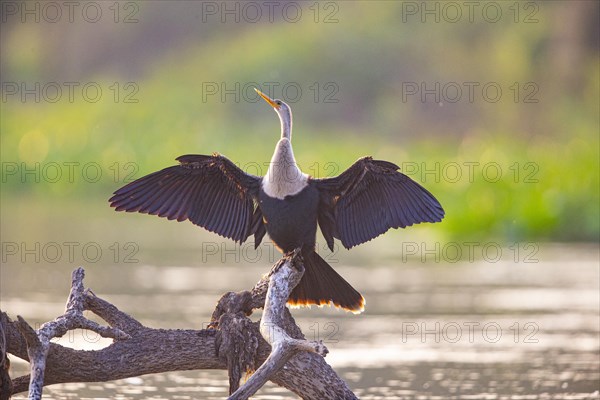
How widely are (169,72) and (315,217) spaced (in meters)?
25.7

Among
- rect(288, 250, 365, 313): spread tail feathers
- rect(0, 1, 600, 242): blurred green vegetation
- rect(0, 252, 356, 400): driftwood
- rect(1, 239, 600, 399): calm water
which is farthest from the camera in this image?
rect(0, 1, 600, 242): blurred green vegetation

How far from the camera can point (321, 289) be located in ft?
25.6

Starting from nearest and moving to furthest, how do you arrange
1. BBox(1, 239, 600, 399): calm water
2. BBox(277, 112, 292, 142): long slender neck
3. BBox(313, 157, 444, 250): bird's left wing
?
BBox(313, 157, 444, 250): bird's left wing, BBox(277, 112, 292, 142): long slender neck, BBox(1, 239, 600, 399): calm water

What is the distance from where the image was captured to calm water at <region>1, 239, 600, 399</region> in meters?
9.23

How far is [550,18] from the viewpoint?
3319cm

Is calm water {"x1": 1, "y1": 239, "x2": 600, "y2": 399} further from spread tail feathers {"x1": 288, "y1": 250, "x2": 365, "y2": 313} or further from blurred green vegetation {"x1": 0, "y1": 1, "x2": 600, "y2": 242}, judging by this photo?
blurred green vegetation {"x1": 0, "y1": 1, "x2": 600, "y2": 242}

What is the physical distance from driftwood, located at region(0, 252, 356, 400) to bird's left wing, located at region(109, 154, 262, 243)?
62 cm

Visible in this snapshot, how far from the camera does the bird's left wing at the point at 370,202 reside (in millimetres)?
7848

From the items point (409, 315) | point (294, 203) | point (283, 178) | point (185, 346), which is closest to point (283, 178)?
point (283, 178)

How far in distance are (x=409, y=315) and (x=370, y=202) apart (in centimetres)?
406

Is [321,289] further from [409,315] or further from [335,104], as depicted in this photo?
[335,104]

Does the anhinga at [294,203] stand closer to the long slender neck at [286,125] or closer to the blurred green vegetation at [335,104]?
the long slender neck at [286,125]

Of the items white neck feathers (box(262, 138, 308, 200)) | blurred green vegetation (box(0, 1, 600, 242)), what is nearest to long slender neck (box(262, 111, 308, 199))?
white neck feathers (box(262, 138, 308, 200))

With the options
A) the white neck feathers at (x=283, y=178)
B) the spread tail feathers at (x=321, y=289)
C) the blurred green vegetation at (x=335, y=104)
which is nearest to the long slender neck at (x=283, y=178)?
the white neck feathers at (x=283, y=178)
